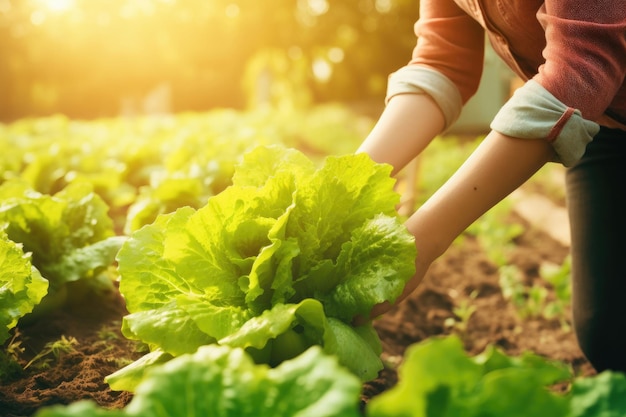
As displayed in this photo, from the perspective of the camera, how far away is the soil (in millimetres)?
1876

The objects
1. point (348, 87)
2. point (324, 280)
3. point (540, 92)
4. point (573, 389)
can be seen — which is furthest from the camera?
point (348, 87)

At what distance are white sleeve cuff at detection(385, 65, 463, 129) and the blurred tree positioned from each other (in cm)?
2605

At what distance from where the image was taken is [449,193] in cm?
174

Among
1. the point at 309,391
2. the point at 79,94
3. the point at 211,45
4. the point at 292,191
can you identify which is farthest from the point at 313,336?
the point at 79,94

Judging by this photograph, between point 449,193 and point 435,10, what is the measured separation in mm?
888

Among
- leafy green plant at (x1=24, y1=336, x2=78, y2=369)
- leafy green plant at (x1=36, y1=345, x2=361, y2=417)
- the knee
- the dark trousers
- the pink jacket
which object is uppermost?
the pink jacket

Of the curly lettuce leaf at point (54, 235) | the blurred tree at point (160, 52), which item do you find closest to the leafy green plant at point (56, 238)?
the curly lettuce leaf at point (54, 235)

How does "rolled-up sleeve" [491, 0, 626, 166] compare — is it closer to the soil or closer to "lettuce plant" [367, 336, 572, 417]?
"lettuce plant" [367, 336, 572, 417]

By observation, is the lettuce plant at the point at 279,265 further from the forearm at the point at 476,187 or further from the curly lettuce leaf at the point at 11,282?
the curly lettuce leaf at the point at 11,282

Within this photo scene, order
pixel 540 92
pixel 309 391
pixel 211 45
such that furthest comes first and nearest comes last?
pixel 211 45 → pixel 540 92 → pixel 309 391

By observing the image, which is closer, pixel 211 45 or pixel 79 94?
pixel 211 45

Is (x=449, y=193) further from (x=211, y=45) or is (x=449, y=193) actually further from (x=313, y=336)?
(x=211, y=45)

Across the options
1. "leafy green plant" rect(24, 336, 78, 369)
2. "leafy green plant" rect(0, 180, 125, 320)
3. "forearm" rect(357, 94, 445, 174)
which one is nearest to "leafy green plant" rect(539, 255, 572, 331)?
"forearm" rect(357, 94, 445, 174)

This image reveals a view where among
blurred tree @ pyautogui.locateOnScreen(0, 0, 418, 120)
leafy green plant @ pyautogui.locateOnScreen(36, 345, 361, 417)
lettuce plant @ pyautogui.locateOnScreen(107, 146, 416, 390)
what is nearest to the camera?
leafy green plant @ pyautogui.locateOnScreen(36, 345, 361, 417)
